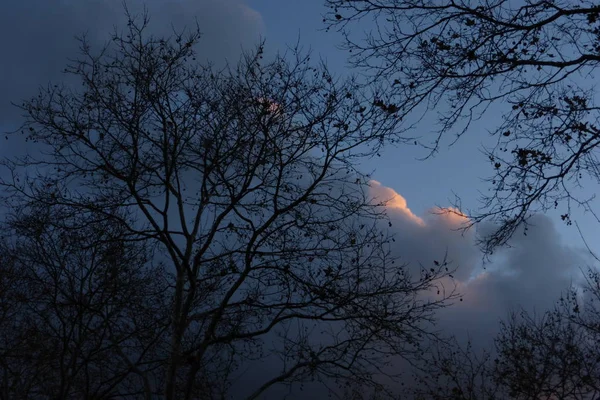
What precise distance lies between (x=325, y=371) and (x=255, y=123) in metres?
5.38

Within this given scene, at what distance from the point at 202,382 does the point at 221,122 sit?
27.1ft

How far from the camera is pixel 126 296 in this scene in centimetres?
1350

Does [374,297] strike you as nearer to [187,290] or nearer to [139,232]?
[187,290]

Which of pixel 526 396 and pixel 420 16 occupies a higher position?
pixel 420 16

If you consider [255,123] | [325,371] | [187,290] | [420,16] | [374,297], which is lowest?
[325,371]

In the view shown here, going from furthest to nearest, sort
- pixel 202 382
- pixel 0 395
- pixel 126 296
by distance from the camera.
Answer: pixel 0 395 < pixel 202 382 < pixel 126 296

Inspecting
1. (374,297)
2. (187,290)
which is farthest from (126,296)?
(374,297)

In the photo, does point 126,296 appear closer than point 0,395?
Yes

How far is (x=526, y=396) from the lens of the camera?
17703 millimetres

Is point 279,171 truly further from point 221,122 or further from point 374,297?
point 374,297

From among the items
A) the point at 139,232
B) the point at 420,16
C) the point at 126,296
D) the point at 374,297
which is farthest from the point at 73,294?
the point at 420,16

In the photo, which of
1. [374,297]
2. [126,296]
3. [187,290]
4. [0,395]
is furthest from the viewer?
[0,395]

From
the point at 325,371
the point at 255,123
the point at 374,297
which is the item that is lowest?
the point at 325,371

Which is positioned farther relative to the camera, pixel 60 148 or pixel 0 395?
pixel 0 395
